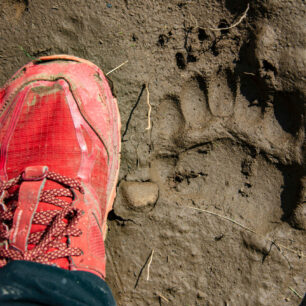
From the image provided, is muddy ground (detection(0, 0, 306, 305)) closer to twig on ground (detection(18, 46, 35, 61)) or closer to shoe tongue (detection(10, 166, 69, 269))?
twig on ground (detection(18, 46, 35, 61))

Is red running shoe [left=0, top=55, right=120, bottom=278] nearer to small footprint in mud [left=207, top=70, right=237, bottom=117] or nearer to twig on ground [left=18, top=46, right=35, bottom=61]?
twig on ground [left=18, top=46, right=35, bottom=61]

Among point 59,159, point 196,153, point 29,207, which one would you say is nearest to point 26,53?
point 59,159

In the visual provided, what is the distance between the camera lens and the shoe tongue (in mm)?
1178

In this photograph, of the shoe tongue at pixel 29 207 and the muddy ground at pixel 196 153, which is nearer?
the shoe tongue at pixel 29 207

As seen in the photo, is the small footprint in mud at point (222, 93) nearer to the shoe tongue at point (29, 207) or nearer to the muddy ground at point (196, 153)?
the muddy ground at point (196, 153)

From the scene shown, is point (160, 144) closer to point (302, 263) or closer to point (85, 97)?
point (85, 97)

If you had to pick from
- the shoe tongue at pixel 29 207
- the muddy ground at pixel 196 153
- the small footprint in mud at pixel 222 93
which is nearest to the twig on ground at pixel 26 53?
the muddy ground at pixel 196 153

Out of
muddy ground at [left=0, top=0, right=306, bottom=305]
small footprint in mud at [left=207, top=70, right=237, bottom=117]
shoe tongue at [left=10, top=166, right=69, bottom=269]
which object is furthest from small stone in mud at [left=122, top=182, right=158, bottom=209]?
small footprint in mud at [left=207, top=70, right=237, bottom=117]

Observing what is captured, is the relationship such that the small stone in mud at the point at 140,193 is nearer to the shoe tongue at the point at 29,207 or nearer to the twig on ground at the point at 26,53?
the shoe tongue at the point at 29,207

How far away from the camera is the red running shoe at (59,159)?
1.25 meters

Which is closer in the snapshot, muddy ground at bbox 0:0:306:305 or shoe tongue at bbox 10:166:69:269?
shoe tongue at bbox 10:166:69:269

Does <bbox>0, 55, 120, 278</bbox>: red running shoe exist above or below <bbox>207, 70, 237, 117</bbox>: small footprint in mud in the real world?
below

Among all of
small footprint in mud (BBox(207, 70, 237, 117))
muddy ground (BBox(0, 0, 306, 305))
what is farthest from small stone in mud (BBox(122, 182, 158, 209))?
small footprint in mud (BBox(207, 70, 237, 117))

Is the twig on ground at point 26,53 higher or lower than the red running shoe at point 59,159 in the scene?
higher
